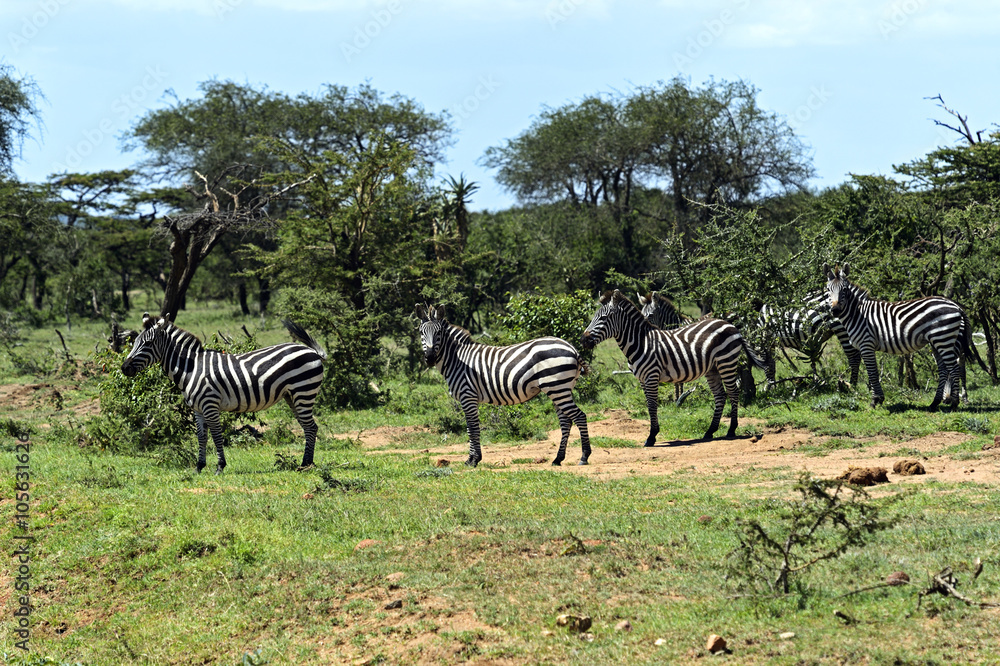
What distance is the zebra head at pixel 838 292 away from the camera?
1669cm

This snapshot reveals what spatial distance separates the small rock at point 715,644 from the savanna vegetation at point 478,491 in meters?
0.15

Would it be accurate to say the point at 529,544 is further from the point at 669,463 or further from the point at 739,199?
the point at 739,199

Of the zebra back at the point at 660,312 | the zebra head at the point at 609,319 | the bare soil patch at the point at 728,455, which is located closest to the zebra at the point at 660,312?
the zebra back at the point at 660,312

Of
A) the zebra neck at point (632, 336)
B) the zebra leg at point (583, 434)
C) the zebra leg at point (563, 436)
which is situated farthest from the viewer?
the zebra neck at point (632, 336)

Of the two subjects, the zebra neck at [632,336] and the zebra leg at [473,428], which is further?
the zebra neck at [632,336]

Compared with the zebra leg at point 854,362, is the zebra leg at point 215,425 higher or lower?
lower

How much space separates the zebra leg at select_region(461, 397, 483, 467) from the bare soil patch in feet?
0.95

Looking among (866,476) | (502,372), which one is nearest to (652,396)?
(502,372)

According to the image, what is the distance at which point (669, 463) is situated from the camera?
1316 centimetres

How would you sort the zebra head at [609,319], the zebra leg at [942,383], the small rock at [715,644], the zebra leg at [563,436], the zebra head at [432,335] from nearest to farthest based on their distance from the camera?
the small rock at [715,644] < the zebra leg at [563,436] < the zebra head at [432,335] < the zebra head at [609,319] < the zebra leg at [942,383]

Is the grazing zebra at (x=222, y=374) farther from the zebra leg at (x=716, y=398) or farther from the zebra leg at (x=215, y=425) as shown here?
the zebra leg at (x=716, y=398)

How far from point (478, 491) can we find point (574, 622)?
4392mm

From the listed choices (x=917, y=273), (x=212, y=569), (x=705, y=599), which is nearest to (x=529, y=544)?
(x=705, y=599)

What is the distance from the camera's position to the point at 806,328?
1797 cm
